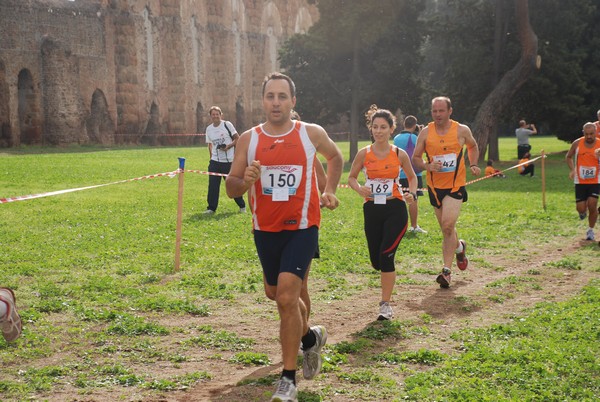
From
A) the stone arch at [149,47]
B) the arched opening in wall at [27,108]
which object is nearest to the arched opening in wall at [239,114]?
the stone arch at [149,47]

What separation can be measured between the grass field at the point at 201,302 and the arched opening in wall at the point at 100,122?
26.7 meters

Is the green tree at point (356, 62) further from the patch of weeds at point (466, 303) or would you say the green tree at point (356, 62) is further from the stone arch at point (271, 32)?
the stone arch at point (271, 32)

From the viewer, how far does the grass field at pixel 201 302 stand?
574 centimetres

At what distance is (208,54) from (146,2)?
8.85 meters

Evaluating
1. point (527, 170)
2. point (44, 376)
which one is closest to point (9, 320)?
point (44, 376)

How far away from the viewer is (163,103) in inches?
2055

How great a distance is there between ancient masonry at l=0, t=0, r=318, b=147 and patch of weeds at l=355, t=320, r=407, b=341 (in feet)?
113

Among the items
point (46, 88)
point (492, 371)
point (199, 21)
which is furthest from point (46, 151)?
point (492, 371)

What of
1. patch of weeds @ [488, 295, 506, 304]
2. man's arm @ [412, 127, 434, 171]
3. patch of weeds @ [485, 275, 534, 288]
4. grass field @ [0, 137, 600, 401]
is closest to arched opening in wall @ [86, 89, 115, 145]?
grass field @ [0, 137, 600, 401]

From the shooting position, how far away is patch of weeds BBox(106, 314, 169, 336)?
23.5 feet

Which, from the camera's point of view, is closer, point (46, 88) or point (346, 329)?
point (346, 329)

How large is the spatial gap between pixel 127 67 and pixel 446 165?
41247 millimetres

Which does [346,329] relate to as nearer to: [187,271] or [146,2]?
[187,271]

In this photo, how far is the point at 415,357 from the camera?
644 cm
